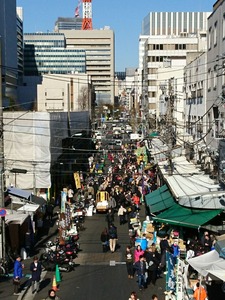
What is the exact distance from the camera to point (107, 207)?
27281mm

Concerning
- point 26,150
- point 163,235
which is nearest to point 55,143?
point 26,150

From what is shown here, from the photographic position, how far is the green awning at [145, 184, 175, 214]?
855 inches

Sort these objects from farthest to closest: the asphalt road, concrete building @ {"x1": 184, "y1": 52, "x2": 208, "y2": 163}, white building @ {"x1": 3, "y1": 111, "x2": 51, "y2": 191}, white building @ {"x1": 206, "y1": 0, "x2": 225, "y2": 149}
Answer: white building @ {"x1": 3, "y1": 111, "x2": 51, "y2": 191}, concrete building @ {"x1": 184, "y1": 52, "x2": 208, "y2": 163}, white building @ {"x1": 206, "y1": 0, "x2": 225, "y2": 149}, the asphalt road

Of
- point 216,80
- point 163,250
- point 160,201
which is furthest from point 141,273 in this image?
point 216,80

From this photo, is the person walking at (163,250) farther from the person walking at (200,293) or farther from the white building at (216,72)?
the white building at (216,72)

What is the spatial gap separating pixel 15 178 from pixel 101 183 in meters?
8.30

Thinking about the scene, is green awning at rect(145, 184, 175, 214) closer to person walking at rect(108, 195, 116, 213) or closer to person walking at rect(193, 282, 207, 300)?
person walking at rect(108, 195, 116, 213)

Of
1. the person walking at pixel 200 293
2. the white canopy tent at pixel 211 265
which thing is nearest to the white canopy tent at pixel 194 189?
the white canopy tent at pixel 211 265

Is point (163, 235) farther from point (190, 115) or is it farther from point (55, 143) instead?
point (190, 115)

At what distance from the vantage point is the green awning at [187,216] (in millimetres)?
17672

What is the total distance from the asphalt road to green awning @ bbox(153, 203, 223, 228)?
7.06 feet

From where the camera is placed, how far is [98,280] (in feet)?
51.5

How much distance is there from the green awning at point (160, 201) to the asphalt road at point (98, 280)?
91.2 inches

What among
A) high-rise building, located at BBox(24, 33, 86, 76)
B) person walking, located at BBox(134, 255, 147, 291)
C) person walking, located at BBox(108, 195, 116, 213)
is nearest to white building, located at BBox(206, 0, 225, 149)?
person walking, located at BBox(108, 195, 116, 213)
